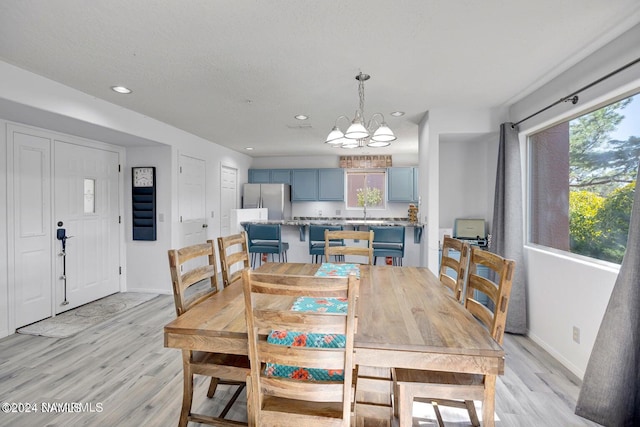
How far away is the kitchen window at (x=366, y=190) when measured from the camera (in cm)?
700

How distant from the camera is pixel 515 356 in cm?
271

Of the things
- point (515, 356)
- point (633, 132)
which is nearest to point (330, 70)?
point (633, 132)

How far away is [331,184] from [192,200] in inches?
114

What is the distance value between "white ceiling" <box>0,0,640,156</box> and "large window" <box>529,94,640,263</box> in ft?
1.67

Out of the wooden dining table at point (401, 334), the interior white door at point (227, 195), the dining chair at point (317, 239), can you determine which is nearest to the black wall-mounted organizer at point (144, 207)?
the interior white door at point (227, 195)

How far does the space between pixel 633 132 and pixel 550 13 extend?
964 millimetres

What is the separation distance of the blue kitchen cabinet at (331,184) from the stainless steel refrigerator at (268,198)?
780 millimetres

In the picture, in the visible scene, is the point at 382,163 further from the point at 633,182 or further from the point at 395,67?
the point at 633,182

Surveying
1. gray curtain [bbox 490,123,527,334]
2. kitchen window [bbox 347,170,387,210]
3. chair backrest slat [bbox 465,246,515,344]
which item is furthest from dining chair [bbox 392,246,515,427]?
kitchen window [bbox 347,170,387,210]

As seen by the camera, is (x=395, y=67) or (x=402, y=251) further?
(x=402, y=251)

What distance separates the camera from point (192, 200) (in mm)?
4977

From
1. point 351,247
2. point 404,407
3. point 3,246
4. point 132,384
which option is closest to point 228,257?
point 351,247

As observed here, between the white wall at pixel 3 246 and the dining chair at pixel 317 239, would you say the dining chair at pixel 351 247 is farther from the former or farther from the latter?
the white wall at pixel 3 246

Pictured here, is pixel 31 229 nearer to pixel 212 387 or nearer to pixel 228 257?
pixel 228 257
